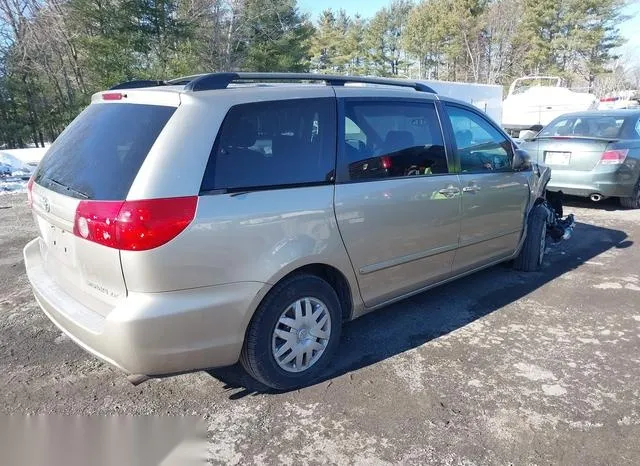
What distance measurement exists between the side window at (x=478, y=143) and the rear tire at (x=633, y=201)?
464cm

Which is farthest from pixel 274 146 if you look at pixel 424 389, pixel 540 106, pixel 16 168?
pixel 540 106

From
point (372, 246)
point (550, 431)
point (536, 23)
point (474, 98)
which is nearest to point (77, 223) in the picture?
point (372, 246)

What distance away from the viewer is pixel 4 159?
36.5 ft

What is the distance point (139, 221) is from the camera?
2137 mm

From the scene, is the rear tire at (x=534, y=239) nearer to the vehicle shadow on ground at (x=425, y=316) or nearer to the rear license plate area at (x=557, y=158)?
the vehicle shadow on ground at (x=425, y=316)

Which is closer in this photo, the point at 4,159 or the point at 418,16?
the point at 4,159

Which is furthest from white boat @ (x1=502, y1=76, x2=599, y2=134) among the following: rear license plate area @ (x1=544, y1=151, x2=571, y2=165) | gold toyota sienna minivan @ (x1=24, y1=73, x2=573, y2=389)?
gold toyota sienna minivan @ (x1=24, y1=73, x2=573, y2=389)

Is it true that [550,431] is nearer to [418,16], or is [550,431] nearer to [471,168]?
[471,168]

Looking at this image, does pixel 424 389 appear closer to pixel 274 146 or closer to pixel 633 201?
pixel 274 146

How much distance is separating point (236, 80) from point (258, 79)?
0.74 feet

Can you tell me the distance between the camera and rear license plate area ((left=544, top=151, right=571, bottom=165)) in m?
7.40

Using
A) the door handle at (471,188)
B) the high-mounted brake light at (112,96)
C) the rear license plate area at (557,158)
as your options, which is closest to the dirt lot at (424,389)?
the door handle at (471,188)

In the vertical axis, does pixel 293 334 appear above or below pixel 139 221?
below

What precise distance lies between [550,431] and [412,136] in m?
2.07
